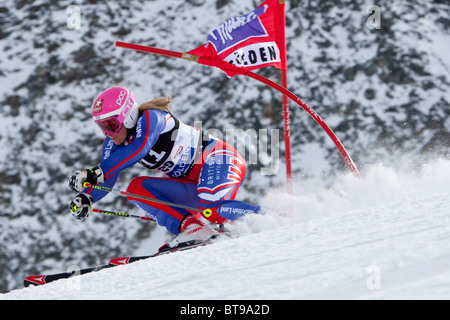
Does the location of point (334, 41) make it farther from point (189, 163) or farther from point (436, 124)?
point (189, 163)

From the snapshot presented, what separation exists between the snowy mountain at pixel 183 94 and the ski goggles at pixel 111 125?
11.6 ft

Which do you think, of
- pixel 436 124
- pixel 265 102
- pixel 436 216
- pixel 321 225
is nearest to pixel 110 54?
pixel 265 102

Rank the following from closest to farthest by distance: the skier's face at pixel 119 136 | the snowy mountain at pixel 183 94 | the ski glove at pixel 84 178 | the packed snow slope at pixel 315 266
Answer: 1. the packed snow slope at pixel 315 266
2. the ski glove at pixel 84 178
3. the skier's face at pixel 119 136
4. the snowy mountain at pixel 183 94

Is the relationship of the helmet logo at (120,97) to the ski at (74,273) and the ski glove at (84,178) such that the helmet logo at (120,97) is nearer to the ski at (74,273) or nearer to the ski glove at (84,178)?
the ski glove at (84,178)

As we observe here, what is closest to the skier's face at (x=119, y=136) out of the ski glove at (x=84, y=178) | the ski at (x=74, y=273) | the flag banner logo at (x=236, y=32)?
the ski glove at (x=84, y=178)

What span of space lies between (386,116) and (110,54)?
15.6 ft

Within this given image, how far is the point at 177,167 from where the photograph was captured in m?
5.04

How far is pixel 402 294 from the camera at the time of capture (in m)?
1.98

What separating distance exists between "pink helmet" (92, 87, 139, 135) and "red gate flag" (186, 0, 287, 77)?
1105 mm

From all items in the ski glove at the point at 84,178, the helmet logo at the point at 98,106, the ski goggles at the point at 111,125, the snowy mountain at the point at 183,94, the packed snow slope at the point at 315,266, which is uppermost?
the snowy mountain at the point at 183,94

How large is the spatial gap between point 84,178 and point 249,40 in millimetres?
2117

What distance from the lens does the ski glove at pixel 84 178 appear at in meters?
4.49

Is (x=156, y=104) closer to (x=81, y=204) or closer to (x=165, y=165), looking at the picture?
(x=165, y=165)

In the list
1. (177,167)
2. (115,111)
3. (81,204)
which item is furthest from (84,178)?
(177,167)
